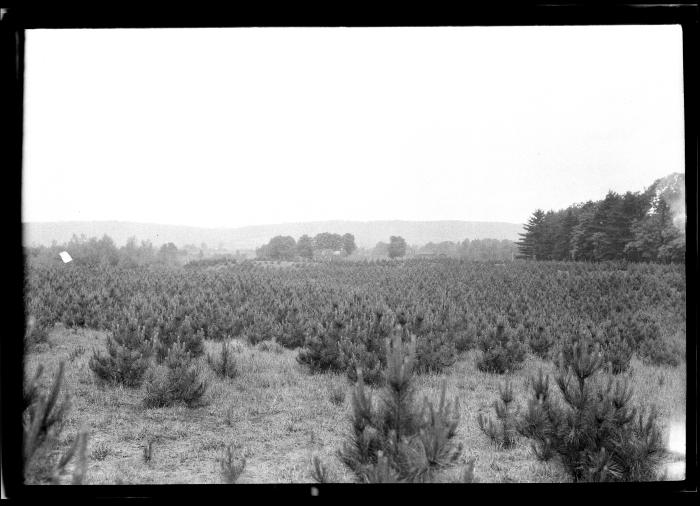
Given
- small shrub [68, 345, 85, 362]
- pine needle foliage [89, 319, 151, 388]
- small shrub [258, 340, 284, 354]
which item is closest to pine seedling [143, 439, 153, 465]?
pine needle foliage [89, 319, 151, 388]

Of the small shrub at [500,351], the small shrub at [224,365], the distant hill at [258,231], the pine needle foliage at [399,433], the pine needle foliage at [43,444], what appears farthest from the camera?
the small shrub at [500,351]

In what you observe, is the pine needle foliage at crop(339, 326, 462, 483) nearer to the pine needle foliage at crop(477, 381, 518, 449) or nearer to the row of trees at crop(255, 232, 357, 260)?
the pine needle foliage at crop(477, 381, 518, 449)

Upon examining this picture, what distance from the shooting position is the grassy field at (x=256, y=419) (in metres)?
2.62

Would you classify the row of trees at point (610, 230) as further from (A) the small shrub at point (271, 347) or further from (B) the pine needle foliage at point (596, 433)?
(A) the small shrub at point (271, 347)

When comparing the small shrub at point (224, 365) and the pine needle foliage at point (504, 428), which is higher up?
the small shrub at point (224, 365)

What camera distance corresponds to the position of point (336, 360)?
3.43 m

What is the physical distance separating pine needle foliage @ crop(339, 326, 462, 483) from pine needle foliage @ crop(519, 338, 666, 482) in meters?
0.75

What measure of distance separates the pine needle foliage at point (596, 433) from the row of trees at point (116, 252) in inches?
88.5

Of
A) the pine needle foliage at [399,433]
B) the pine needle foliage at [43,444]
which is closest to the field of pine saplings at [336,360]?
the pine needle foliage at [399,433]

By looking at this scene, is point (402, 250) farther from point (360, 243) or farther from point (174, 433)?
point (174, 433)

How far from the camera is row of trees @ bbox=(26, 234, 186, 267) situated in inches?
116

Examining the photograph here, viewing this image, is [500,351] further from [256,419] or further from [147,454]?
[147,454]
